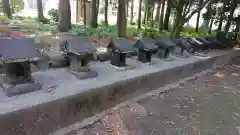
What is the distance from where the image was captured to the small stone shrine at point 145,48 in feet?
21.3

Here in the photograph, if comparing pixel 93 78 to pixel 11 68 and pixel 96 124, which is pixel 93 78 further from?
pixel 11 68

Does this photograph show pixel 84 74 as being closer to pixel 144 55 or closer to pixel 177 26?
pixel 144 55

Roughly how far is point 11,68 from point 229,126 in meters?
3.97

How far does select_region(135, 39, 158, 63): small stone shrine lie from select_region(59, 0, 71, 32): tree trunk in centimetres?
496

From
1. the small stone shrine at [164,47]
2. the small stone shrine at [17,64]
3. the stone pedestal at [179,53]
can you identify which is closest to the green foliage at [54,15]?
the stone pedestal at [179,53]

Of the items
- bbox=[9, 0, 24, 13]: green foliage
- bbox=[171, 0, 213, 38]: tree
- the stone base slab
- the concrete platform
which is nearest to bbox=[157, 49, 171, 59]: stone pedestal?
the concrete platform

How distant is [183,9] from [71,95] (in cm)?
807

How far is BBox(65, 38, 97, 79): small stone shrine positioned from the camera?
489 centimetres

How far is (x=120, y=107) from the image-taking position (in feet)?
16.6

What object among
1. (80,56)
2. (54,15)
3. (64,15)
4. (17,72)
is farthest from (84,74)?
(54,15)

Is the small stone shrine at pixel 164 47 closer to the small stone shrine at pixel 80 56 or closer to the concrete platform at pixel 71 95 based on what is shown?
the concrete platform at pixel 71 95

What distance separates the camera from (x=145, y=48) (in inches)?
255

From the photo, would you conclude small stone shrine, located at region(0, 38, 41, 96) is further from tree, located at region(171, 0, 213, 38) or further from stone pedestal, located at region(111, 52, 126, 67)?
tree, located at region(171, 0, 213, 38)

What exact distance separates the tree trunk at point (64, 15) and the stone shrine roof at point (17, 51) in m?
6.55
